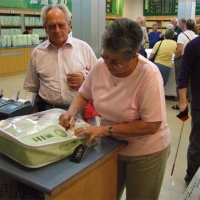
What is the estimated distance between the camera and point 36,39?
9.12 m

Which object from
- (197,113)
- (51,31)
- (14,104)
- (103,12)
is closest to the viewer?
(14,104)

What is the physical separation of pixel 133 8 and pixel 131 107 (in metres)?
12.6

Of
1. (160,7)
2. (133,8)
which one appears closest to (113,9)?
(133,8)

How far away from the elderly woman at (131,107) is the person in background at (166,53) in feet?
12.9

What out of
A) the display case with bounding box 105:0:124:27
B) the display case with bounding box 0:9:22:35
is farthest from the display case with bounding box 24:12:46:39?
the display case with bounding box 105:0:124:27

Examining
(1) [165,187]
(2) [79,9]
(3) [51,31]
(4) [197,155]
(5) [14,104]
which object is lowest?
(1) [165,187]

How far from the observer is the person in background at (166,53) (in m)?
5.29

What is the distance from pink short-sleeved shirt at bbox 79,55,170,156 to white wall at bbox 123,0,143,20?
39.9ft

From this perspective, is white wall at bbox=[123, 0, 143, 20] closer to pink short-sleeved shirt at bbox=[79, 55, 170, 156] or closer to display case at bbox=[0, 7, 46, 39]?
display case at bbox=[0, 7, 46, 39]

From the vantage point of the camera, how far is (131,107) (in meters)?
1.43

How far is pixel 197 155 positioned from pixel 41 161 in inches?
68.7

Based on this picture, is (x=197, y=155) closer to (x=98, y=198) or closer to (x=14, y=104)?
(x=98, y=198)

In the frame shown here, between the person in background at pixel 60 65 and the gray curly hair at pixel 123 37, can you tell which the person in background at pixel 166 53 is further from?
the gray curly hair at pixel 123 37

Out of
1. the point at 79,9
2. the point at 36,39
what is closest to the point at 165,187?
the point at 79,9
